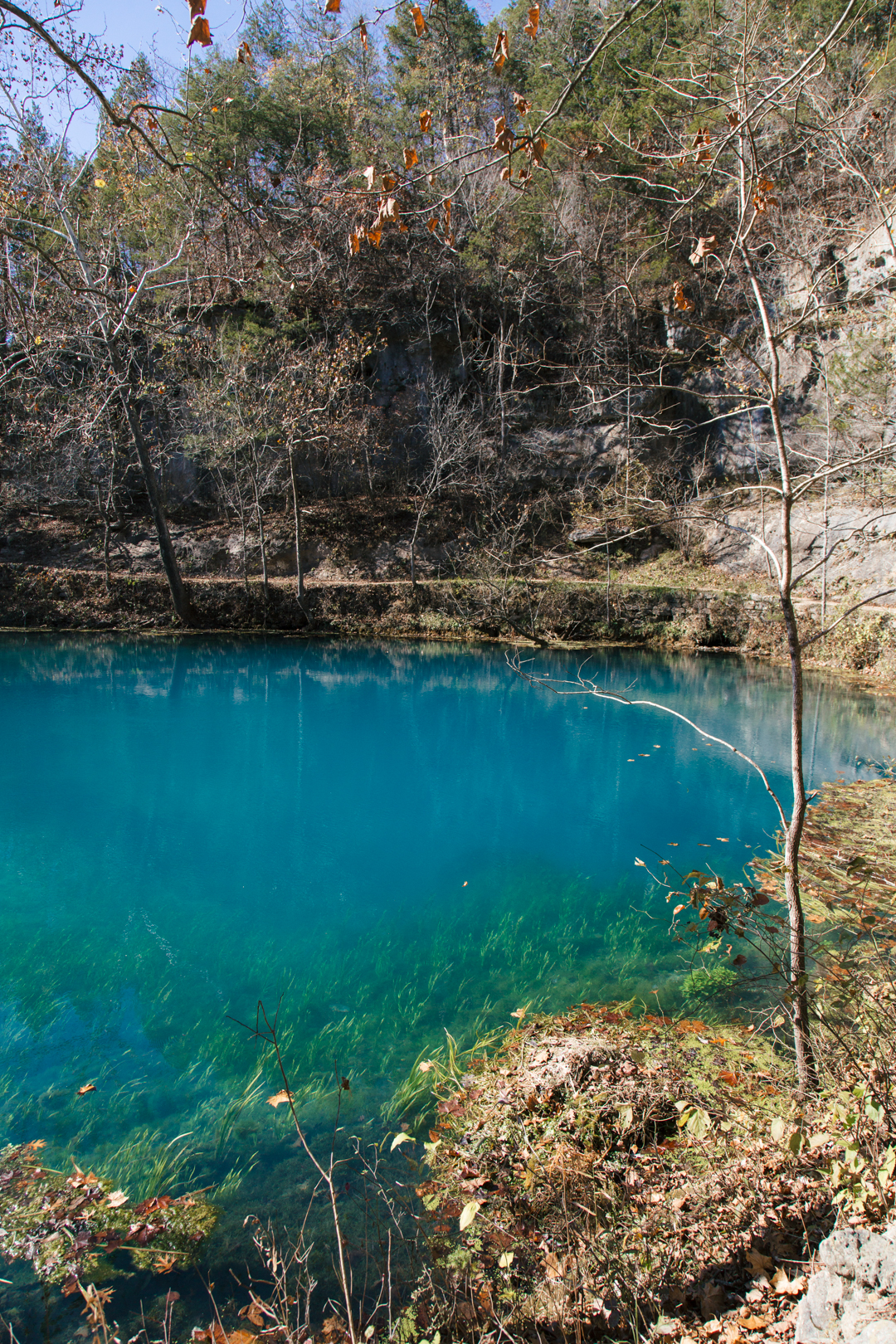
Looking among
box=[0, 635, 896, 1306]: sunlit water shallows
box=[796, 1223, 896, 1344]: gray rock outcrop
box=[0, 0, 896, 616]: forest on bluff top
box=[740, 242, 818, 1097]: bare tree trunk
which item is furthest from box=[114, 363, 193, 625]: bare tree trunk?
box=[796, 1223, 896, 1344]: gray rock outcrop

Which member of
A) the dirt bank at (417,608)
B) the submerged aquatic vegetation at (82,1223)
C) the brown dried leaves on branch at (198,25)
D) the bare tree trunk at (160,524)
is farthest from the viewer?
the dirt bank at (417,608)

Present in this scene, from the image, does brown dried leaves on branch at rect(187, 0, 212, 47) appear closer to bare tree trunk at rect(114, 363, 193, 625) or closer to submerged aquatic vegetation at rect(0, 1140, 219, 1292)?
submerged aquatic vegetation at rect(0, 1140, 219, 1292)

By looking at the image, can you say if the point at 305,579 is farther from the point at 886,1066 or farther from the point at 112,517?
the point at 886,1066

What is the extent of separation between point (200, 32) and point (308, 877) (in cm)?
619

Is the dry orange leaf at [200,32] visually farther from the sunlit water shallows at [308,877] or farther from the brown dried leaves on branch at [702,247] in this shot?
the sunlit water shallows at [308,877]

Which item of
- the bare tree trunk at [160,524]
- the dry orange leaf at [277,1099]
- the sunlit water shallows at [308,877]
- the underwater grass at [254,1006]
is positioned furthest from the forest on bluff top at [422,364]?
the dry orange leaf at [277,1099]

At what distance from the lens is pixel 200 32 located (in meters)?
2.29

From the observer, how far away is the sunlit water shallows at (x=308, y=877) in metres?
4.14

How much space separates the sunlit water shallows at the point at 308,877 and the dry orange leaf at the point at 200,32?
4.41 m

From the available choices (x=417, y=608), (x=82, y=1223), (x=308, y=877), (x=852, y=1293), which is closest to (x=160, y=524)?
A: (x=417, y=608)

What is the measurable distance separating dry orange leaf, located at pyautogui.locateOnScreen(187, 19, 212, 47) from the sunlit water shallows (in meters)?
4.41

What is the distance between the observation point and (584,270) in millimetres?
27203

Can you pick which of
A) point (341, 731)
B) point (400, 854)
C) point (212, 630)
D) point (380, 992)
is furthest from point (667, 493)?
point (380, 992)

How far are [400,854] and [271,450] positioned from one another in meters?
20.3
